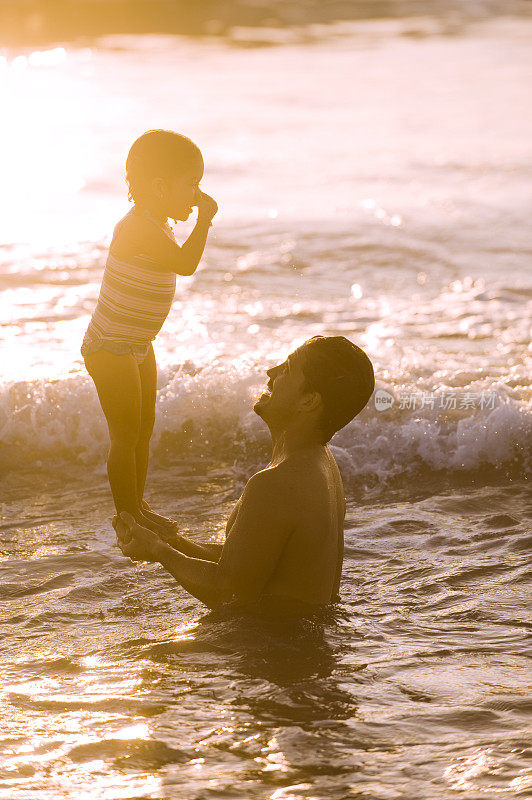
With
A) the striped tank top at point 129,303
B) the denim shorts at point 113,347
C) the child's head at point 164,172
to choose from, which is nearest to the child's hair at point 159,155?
the child's head at point 164,172

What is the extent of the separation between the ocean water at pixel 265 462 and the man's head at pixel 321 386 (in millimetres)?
859

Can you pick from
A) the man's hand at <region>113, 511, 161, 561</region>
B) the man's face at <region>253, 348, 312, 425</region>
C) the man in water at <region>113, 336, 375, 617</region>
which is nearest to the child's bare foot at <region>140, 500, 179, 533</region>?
the man's hand at <region>113, 511, 161, 561</region>

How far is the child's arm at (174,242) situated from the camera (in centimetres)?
491

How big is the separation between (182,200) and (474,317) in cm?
615

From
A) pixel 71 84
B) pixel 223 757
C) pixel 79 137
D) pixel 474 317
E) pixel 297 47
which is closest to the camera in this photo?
pixel 223 757

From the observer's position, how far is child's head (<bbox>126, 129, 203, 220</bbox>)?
4.83 meters

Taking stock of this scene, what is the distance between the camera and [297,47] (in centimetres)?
2967

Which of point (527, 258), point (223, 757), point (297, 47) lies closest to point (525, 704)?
point (223, 757)

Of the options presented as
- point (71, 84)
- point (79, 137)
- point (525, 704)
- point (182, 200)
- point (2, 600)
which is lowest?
point (525, 704)

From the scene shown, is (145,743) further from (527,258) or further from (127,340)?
(527,258)

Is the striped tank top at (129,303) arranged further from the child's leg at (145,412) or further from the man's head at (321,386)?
the man's head at (321,386)

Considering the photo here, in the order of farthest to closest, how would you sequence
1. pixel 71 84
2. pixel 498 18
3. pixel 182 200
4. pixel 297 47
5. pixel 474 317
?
pixel 498 18, pixel 297 47, pixel 71 84, pixel 474 317, pixel 182 200

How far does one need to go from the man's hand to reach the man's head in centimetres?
69

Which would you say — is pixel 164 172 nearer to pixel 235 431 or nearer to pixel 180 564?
pixel 180 564
